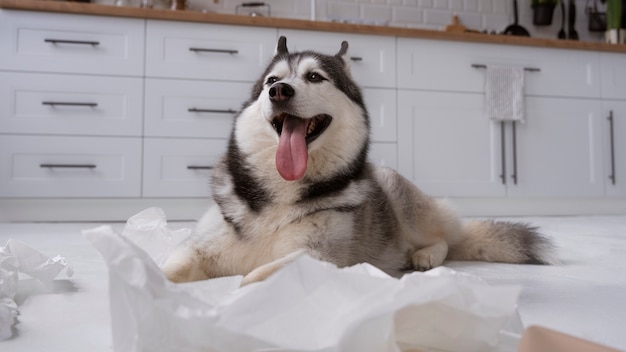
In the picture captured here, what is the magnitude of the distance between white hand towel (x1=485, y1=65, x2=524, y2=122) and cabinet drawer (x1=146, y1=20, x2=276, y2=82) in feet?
4.75

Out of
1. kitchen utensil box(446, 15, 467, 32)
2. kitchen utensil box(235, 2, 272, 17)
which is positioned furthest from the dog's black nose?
kitchen utensil box(446, 15, 467, 32)

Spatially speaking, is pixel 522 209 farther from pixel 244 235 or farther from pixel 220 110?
pixel 244 235

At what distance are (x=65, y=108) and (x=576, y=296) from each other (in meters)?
2.67

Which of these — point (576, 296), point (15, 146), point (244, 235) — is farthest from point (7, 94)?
point (576, 296)

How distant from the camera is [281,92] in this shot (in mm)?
1081

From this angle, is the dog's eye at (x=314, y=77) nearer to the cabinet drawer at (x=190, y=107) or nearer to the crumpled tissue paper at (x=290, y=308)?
the crumpled tissue paper at (x=290, y=308)

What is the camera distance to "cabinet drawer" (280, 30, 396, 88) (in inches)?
119

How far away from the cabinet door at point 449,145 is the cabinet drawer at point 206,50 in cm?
95

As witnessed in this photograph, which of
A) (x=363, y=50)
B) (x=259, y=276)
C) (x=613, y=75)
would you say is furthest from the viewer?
(x=613, y=75)

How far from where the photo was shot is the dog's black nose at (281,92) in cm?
108

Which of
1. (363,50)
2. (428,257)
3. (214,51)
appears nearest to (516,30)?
(363,50)

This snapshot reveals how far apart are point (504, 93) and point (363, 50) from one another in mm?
990

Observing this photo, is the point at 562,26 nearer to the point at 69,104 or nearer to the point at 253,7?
the point at 253,7

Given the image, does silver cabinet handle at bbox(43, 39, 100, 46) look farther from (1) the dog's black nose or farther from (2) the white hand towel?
(2) the white hand towel
